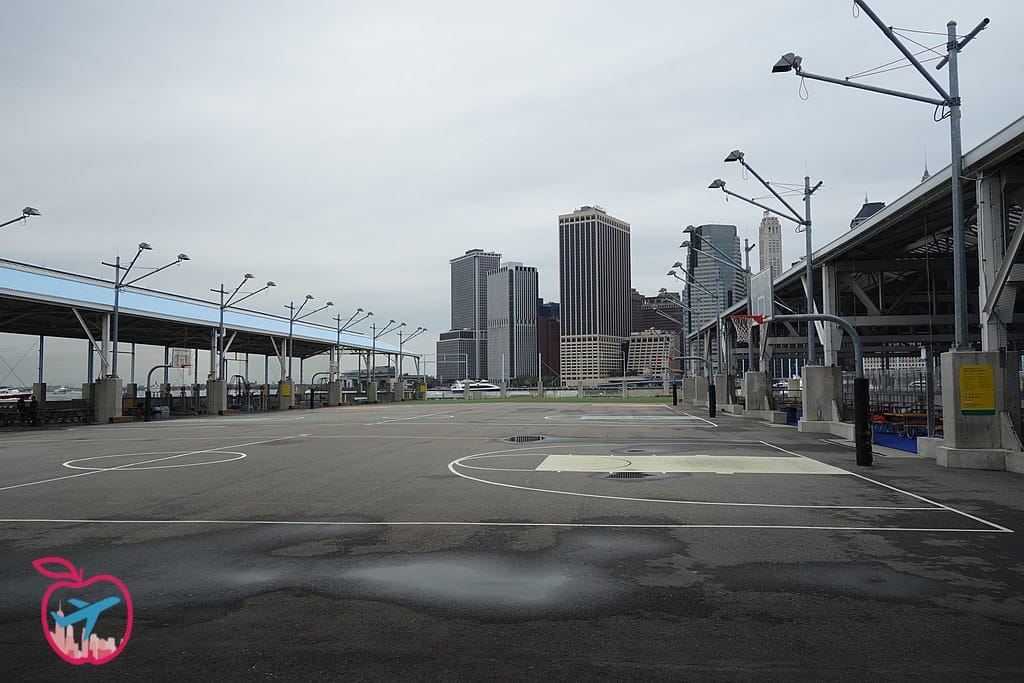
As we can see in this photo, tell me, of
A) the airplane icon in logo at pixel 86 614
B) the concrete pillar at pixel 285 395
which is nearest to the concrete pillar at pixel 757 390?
the airplane icon in logo at pixel 86 614

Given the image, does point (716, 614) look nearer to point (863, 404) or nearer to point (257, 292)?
point (863, 404)

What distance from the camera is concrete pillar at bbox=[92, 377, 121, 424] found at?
151ft

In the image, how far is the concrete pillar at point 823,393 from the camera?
97.5ft

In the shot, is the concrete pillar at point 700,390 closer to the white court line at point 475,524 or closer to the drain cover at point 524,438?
the drain cover at point 524,438

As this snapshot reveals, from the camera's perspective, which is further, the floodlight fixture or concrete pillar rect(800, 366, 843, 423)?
concrete pillar rect(800, 366, 843, 423)

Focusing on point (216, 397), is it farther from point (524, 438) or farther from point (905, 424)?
point (905, 424)

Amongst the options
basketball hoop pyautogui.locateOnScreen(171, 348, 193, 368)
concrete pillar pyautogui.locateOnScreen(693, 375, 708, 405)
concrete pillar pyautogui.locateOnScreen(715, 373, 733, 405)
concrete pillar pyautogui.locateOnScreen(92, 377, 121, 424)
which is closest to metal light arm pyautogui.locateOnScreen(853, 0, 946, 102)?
concrete pillar pyautogui.locateOnScreen(715, 373, 733, 405)

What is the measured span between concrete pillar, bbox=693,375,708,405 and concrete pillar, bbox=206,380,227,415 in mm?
41664

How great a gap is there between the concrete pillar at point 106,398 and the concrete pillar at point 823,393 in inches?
1561

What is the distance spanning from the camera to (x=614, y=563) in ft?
27.9

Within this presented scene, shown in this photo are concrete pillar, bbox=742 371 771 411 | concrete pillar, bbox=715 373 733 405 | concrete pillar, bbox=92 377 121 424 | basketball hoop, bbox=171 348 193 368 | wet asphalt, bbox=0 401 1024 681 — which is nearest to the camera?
wet asphalt, bbox=0 401 1024 681

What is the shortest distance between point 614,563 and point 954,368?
13.2 meters

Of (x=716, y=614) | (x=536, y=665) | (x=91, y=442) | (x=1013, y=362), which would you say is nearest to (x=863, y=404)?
(x=1013, y=362)

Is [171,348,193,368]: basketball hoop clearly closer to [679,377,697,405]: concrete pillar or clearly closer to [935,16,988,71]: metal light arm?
[679,377,697,405]: concrete pillar
